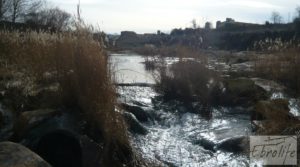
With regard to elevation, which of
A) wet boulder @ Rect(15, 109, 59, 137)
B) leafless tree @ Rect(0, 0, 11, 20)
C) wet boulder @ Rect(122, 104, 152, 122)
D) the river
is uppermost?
leafless tree @ Rect(0, 0, 11, 20)

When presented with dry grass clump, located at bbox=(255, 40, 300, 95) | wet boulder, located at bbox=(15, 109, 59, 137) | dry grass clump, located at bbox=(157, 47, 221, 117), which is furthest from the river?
dry grass clump, located at bbox=(255, 40, 300, 95)

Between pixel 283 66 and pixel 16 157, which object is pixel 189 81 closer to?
pixel 283 66

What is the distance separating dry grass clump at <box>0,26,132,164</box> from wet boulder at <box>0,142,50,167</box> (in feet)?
4.09

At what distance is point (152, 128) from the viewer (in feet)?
23.6

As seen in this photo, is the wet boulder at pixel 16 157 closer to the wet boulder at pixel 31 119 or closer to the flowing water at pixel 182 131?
the wet boulder at pixel 31 119

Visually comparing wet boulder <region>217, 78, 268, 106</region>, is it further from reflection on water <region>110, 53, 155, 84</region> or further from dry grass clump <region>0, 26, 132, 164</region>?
dry grass clump <region>0, 26, 132, 164</region>

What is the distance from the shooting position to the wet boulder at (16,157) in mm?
3273

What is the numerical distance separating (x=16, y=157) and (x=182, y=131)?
160 inches

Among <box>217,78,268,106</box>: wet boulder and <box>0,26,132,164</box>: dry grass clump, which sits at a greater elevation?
<box>0,26,132,164</box>: dry grass clump

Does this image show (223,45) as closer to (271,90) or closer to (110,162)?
(271,90)

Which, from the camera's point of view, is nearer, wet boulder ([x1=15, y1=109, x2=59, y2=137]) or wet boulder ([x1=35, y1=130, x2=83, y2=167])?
Result: wet boulder ([x1=35, y1=130, x2=83, y2=167])

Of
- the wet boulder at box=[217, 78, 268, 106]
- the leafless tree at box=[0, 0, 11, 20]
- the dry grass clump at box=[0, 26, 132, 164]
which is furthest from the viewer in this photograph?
the leafless tree at box=[0, 0, 11, 20]

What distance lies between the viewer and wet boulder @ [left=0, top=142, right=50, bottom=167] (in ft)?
10.7

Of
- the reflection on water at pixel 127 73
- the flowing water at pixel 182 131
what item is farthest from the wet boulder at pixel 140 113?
the reflection on water at pixel 127 73
